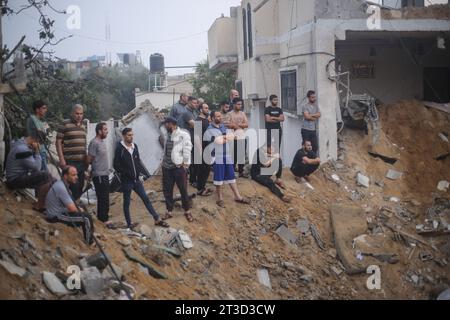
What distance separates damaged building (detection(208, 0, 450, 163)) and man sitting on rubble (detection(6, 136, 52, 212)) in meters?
6.80

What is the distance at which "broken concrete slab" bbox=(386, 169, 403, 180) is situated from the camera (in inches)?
492

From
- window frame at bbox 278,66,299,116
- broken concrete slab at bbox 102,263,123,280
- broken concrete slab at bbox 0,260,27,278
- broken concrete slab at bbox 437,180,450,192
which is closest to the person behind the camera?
broken concrete slab at bbox 0,260,27,278

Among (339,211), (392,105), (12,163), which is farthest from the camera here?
(392,105)

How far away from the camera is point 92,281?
6680mm

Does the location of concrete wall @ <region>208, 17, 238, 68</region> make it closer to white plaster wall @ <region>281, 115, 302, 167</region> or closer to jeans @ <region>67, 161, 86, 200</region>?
white plaster wall @ <region>281, 115, 302, 167</region>

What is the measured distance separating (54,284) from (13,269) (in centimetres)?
50

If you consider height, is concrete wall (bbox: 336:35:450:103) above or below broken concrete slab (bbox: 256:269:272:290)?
above

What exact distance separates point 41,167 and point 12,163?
1.58 ft

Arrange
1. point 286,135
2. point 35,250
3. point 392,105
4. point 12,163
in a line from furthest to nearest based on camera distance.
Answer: point 286,135 → point 392,105 → point 12,163 → point 35,250

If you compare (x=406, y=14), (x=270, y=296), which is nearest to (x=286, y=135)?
(x=406, y=14)

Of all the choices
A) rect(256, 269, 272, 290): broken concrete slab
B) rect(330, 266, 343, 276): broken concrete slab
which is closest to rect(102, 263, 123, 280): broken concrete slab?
rect(256, 269, 272, 290): broken concrete slab

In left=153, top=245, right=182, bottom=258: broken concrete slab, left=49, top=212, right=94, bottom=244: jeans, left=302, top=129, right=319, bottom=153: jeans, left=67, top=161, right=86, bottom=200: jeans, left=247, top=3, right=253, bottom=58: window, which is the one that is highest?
left=247, top=3, right=253, bottom=58: window
